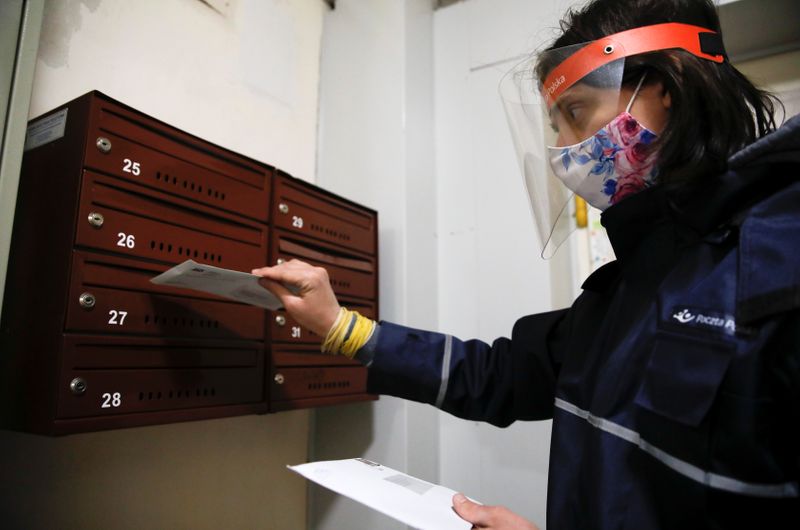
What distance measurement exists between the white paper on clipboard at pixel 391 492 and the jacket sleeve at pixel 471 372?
0.20 metres

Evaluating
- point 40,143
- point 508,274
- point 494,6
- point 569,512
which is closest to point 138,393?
point 40,143

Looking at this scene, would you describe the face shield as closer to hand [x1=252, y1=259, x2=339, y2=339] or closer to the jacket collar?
the jacket collar

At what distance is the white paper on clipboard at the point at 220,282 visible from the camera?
25.4 inches

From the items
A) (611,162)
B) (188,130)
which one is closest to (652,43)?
(611,162)

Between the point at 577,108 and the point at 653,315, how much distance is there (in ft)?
1.17

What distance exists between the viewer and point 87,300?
65cm

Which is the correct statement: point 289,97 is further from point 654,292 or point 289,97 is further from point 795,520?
point 795,520

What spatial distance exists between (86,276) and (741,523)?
836mm

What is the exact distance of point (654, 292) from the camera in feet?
2.02

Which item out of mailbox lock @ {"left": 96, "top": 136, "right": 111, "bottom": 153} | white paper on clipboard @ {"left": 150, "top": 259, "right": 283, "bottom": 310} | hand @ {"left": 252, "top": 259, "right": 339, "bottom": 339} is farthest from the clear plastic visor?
mailbox lock @ {"left": 96, "top": 136, "right": 111, "bottom": 153}

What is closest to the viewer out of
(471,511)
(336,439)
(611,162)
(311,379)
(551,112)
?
(471,511)

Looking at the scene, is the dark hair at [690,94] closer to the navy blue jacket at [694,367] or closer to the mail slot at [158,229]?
the navy blue jacket at [694,367]

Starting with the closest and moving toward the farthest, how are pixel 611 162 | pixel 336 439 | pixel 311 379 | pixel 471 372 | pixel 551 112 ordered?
pixel 611 162
pixel 551 112
pixel 471 372
pixel 311 379
pixel 336 439

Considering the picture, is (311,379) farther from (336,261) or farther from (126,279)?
(126,279)
